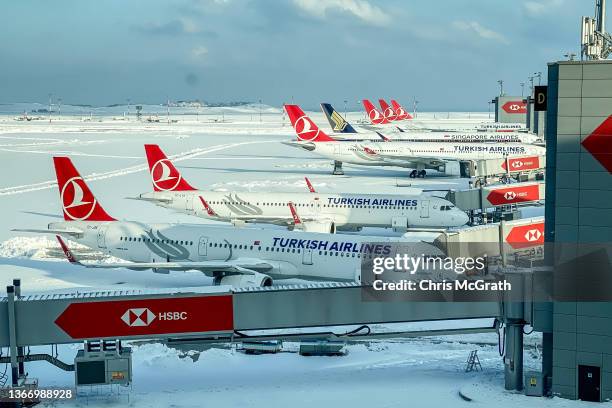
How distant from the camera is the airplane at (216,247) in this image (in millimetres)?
35906

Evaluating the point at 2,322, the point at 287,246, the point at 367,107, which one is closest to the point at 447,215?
the point at 287,246

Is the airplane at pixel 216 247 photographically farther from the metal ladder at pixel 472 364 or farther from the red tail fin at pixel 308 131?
the red tail fin at pixel 308 131

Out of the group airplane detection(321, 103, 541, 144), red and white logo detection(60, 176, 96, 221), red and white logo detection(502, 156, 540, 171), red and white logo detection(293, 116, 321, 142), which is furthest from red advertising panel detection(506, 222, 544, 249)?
airplane detection(321, 103, 541, 144)

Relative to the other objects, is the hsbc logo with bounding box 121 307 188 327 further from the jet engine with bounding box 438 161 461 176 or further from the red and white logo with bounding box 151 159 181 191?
the jet engine with bounding box 438 161 461 176

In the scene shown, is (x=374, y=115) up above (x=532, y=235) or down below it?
above

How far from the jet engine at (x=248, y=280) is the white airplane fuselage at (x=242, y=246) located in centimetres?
148

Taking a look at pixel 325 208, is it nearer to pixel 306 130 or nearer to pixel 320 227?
pixel 320 227

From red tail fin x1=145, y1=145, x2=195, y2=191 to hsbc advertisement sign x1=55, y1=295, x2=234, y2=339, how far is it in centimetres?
3349

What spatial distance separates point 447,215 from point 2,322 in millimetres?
35347

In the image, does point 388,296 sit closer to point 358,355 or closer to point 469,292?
point 469,292

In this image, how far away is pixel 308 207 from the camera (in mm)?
54531

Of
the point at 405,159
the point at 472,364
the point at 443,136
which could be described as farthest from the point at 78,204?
the point at 443,136

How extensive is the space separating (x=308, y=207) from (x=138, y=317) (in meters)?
31.6

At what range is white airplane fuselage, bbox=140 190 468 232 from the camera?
5275 cm
